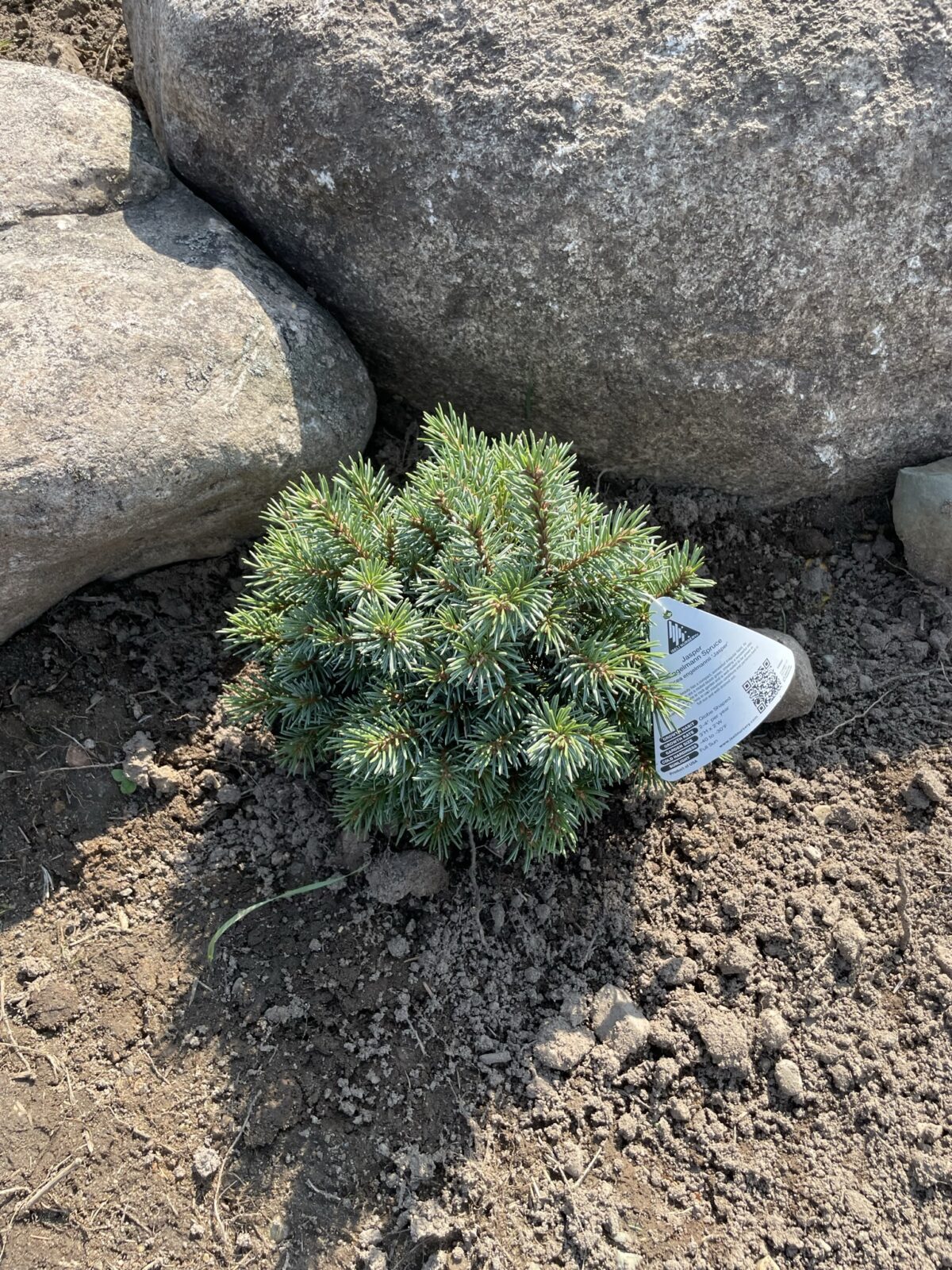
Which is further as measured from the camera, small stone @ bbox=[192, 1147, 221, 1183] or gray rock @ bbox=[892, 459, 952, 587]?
gray rock @ bbox=[892, 459, 952, 587]

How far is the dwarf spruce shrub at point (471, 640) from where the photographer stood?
6.42ft

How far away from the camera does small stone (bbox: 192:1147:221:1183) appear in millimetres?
2162

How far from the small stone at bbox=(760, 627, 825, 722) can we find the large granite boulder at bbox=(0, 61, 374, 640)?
4.84 ft

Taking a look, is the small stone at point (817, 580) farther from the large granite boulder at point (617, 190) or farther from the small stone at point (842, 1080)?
the small stone at point (842, 1080)

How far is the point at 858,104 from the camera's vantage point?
7.65ft

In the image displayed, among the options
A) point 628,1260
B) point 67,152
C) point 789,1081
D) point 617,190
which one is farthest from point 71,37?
point 628,1260

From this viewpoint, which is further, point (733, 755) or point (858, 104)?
point (733, 755)

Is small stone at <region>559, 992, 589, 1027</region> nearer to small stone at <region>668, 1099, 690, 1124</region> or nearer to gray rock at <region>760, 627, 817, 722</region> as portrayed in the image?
small stone at <region>668, 1099, 690, 1124</region>

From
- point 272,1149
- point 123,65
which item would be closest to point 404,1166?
point 272,1149

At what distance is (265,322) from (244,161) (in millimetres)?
502

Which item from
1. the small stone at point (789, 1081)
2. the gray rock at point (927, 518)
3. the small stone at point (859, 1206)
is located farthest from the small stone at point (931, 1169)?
the gray rock at point (927, 518)

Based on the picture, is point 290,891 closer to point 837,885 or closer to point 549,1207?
point 549,1207

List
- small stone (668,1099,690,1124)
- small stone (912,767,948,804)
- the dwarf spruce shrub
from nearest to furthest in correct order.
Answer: the dwarf spruce shrub < small stone (668,1099,690,1124) < small stone (912,767,948,804)

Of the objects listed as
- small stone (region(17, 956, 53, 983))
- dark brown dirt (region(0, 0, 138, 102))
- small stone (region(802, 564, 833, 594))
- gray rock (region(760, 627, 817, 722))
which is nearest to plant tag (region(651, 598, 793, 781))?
gray rock (region(760, 627, 817, 722))
